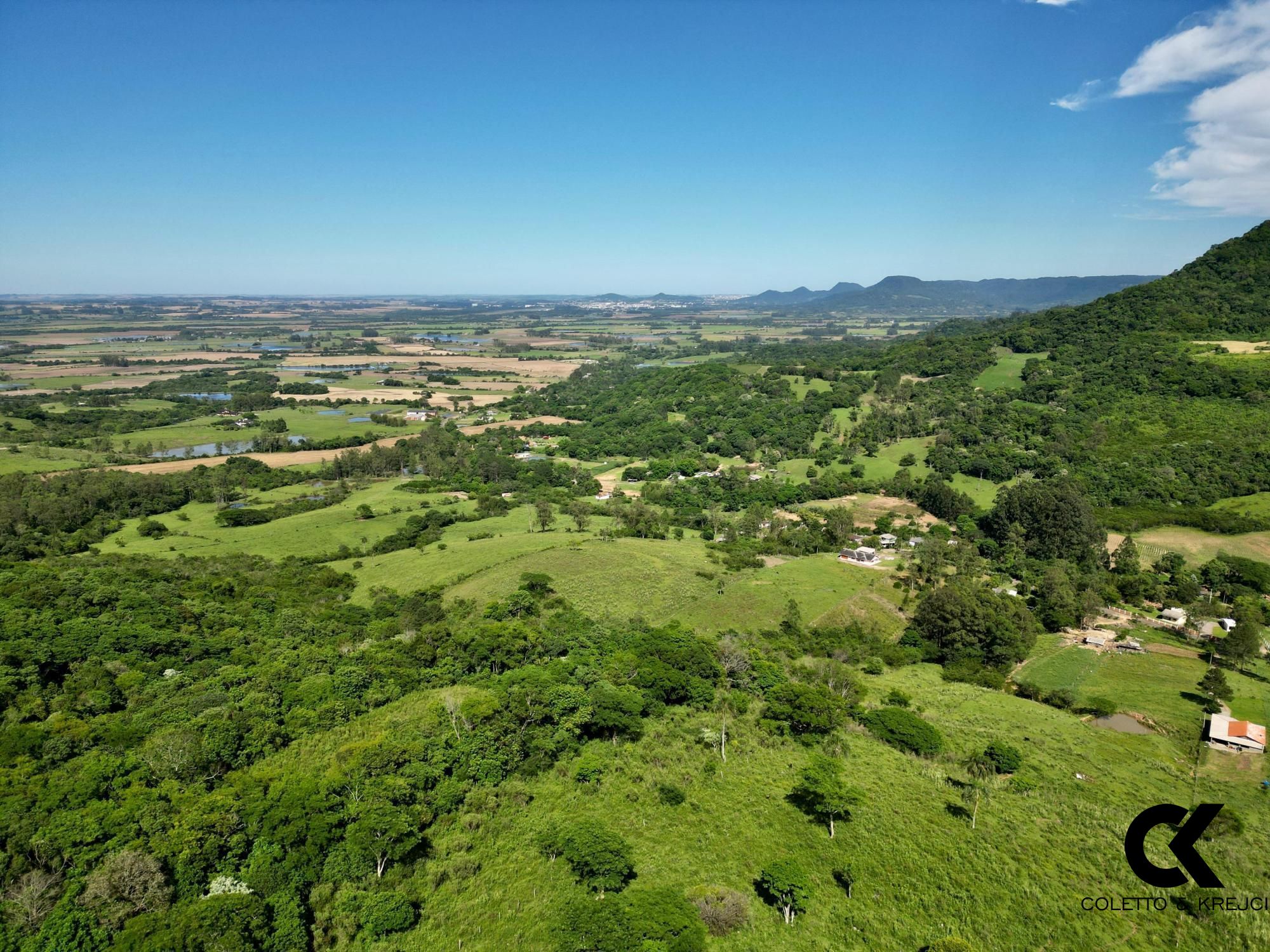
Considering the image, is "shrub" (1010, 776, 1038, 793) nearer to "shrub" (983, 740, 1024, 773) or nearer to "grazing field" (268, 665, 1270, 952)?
"grazing field" (268, 665, 1270, 952)

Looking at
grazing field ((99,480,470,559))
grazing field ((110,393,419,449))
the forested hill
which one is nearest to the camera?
grazing field ((99,480,470,559))

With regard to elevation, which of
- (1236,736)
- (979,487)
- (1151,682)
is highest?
(979,487)

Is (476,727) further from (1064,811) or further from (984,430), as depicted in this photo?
(984,430)

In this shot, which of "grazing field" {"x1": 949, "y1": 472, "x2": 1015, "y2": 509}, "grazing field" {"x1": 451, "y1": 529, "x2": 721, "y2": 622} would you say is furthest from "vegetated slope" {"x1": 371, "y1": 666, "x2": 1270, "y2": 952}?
"grazing field" {"x1": 949, "y1": 472, "x2": 1015, "y2": 509}

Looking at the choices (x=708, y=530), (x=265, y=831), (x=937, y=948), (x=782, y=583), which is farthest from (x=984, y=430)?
(x=265, y=831)

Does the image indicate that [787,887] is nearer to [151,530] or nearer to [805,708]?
[805,708]

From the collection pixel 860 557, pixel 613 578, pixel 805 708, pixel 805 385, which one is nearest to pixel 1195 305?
pixel 805 385
